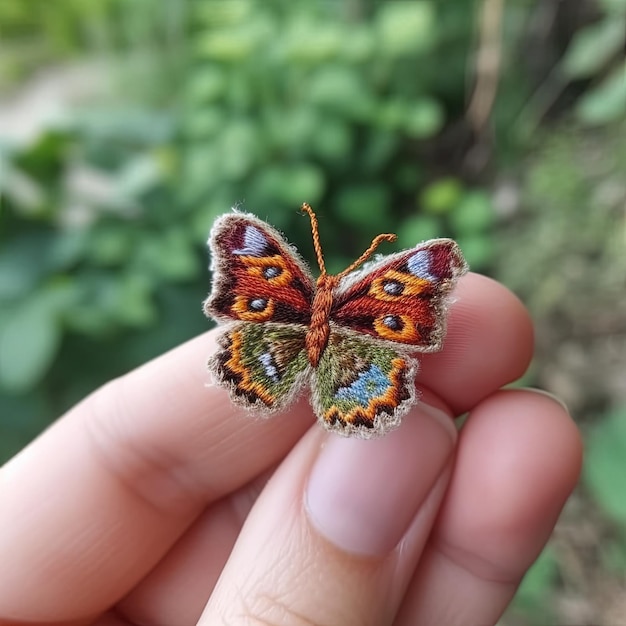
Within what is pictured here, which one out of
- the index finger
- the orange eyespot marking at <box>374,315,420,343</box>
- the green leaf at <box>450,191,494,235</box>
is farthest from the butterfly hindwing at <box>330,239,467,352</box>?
the green leaf at <box>450,191,494,235</box>

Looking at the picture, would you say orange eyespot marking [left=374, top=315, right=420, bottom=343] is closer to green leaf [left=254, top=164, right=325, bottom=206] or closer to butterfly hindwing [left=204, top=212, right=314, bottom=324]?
butterfly hindwing [left=204, top=212, right=314, bottom=324]

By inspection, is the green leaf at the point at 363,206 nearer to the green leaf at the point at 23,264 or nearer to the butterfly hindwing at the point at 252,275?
the green leaf at the point at 23,264

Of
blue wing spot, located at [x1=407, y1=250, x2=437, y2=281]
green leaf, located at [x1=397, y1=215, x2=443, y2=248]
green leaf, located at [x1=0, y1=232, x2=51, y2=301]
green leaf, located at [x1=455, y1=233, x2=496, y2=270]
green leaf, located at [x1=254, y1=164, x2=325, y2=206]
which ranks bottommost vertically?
green leaf, located at [x1=455, y1=233, x2=496, y2=270]

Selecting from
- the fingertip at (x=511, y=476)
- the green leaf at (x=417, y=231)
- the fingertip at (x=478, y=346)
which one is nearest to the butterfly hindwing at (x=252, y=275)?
the fingertip at (x=478, y=346)

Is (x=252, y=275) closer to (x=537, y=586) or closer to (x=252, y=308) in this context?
(x=252, y=308)

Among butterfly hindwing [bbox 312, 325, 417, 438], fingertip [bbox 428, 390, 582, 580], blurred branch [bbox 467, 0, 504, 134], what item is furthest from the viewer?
blurred branch [bbox 467, 0, 504, 134]

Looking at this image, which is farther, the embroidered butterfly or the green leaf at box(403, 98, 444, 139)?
the green leaf at box(403, 98, 444, 139)

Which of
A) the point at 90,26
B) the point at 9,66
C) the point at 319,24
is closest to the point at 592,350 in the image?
the point at 319,24

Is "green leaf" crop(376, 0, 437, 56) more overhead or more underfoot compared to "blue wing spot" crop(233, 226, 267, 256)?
more overhead
